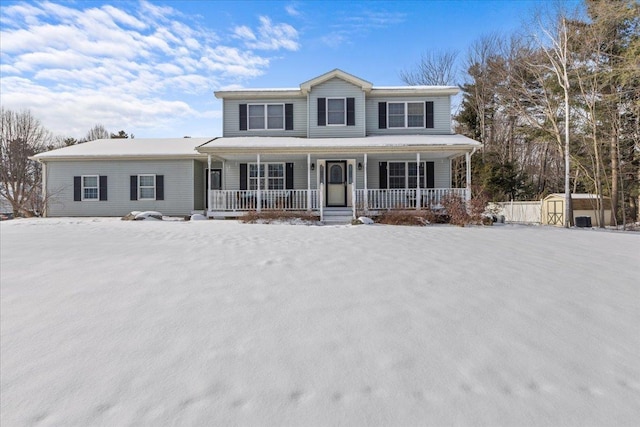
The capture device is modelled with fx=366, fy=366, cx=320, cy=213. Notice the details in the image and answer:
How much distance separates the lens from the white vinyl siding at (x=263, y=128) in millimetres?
17234

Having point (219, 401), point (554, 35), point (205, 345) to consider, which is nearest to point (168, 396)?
point (219, 401)

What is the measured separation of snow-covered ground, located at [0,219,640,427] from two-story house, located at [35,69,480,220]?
9476 mm

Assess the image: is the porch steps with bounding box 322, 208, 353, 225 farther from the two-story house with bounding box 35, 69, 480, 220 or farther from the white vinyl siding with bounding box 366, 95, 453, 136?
the white vinyl siding with bounding box 366, 95, 453, 136

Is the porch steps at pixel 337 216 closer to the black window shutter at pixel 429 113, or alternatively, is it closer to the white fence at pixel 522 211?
the black window shutter at pixel 429 113

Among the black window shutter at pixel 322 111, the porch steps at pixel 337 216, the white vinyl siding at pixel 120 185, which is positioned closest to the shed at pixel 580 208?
the porch steps at pixel 337 216

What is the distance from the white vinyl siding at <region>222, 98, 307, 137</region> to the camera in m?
17.2

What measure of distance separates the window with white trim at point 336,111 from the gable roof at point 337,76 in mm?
906

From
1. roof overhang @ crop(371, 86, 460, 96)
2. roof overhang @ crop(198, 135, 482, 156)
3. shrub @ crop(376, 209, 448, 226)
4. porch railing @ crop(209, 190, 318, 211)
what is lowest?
shrub @ crop(376, 209, 448, 226)

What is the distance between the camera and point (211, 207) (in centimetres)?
1535

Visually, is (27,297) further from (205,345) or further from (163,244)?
(163,244)

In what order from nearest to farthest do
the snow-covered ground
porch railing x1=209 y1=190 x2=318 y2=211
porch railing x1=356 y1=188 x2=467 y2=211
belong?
the snow-covered ground
porch railing x1=356 y1=188 x2=467 y2=211
porch railing x1=209 y1=190 x2=318 y2=211

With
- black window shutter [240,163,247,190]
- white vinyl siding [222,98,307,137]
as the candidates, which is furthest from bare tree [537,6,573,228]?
black window shutter [240,163,247,190]

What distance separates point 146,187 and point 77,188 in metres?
3.43

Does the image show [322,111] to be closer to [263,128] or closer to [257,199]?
[263,128]
